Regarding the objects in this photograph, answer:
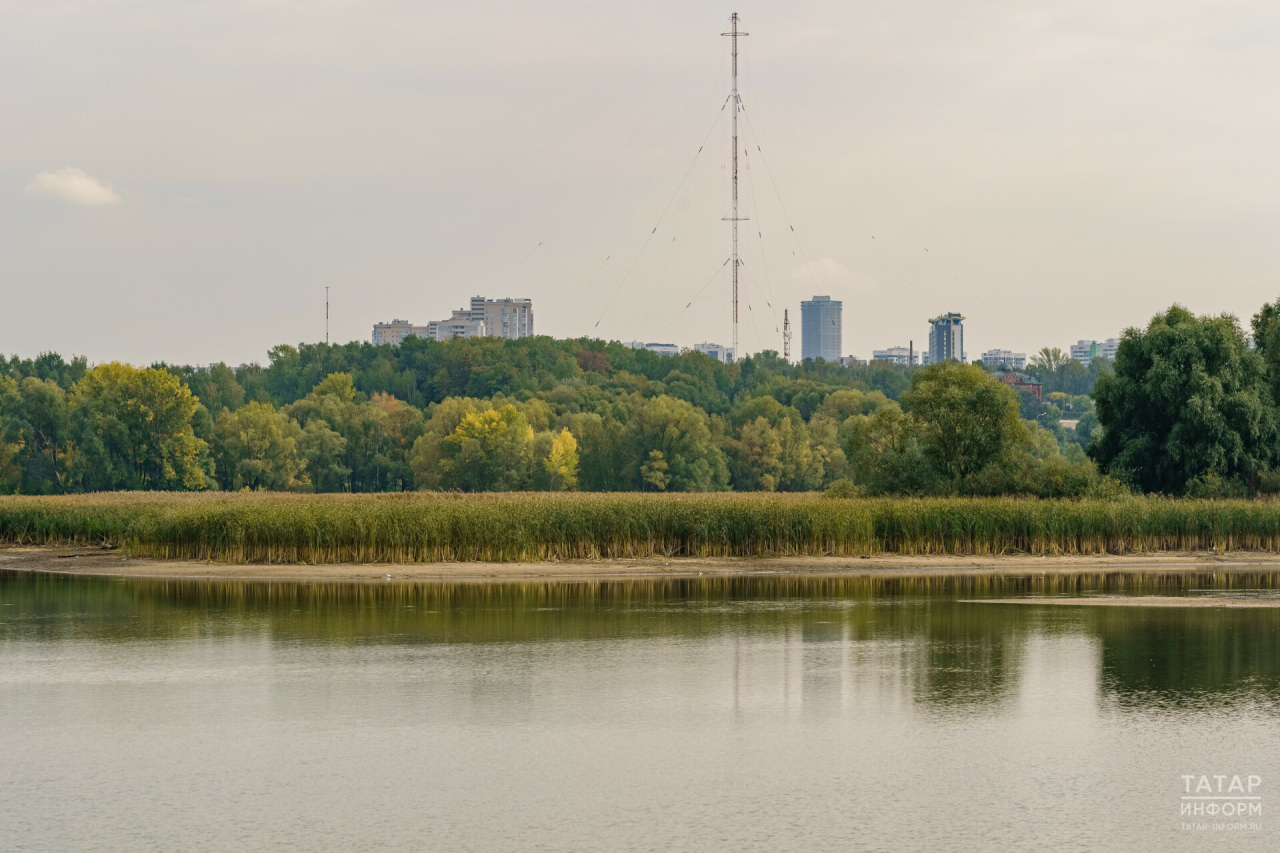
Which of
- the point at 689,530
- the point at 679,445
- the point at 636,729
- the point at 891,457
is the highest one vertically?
the point at 679,445

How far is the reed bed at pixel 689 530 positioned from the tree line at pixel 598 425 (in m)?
5.42

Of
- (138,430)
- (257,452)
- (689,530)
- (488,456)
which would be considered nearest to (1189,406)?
(689,530)

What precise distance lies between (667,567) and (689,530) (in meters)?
2.60

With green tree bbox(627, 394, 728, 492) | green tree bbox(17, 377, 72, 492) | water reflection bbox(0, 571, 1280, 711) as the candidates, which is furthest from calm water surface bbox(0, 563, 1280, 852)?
green tree bbox(17, 377, 72, 492)

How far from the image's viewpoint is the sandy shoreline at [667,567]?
38.0 meters

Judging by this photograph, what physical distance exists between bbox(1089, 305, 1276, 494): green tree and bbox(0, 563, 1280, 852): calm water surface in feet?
83.6

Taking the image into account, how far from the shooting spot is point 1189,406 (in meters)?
51.9

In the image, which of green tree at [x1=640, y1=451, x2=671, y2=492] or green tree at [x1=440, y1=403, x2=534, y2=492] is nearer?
green tree at [x1=440, y1=403, x2=534, y2=492]

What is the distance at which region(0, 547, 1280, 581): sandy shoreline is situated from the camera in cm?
3800

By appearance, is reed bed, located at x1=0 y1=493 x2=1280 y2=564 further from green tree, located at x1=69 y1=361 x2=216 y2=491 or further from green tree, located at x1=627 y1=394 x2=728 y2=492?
green tree, located at x1=627 y1=394 x2=728 y2=492

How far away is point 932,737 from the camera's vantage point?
626 inches

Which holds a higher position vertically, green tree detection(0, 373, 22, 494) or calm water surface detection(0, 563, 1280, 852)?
green tree detection(0, 373, 22, 494)

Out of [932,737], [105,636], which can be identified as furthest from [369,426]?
[932,737]

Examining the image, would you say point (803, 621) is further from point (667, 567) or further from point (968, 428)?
point (968, 428)
